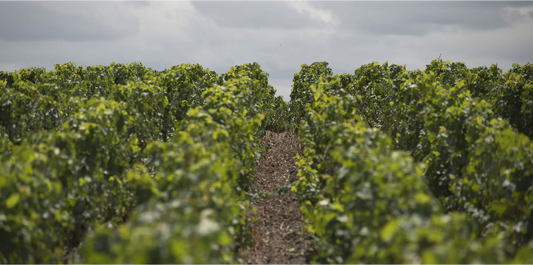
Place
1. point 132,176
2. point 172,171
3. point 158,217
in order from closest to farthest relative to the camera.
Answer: point 158,217 < point 172,171 < point 132,176

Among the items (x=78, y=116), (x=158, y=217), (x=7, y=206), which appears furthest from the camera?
(x=78, y=116)

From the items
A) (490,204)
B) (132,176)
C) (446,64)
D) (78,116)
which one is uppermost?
(446,64)

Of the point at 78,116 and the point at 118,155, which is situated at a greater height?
the point at 78,116

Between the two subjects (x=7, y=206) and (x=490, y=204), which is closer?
(x=7, y=206)

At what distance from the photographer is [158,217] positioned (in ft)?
7.95

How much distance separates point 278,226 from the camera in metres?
6.88

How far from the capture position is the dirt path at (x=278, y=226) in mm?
5629

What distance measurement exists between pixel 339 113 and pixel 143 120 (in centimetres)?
331

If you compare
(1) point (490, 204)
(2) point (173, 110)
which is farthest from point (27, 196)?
(2) point (173, 110)

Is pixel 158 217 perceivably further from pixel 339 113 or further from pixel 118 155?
pixel 339 113

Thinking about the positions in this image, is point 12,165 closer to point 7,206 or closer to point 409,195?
point 7,206

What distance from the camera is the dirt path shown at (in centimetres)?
563

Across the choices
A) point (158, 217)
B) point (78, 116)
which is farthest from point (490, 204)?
point (78, 116)

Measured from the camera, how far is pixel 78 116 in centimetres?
512
